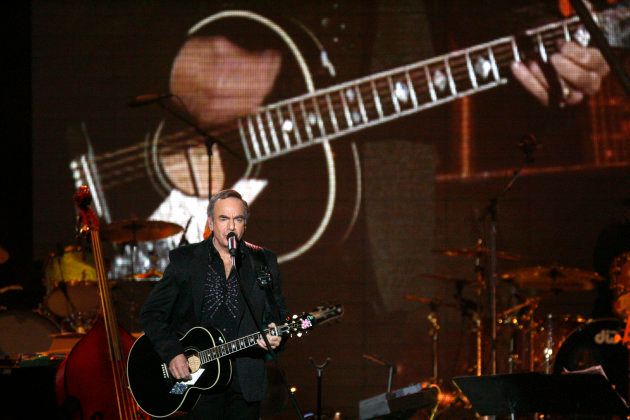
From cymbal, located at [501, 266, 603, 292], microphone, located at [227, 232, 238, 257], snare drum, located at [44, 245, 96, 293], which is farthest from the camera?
snare drum, located at [44, 245, 96, 293]

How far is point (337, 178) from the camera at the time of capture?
8.84m

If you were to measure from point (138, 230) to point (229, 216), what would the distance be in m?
3.51

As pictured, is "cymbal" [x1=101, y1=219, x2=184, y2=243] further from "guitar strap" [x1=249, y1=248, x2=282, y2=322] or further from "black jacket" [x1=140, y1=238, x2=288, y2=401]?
"guitar strap" [x1=249, y1=248, x2=282, y2=322]

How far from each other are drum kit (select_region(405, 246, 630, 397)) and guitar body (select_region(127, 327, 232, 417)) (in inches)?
138

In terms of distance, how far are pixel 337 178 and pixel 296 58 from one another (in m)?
1.23

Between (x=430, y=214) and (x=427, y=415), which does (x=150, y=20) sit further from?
(x=427, y=415)

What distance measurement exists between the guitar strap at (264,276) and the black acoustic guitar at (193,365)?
19cm

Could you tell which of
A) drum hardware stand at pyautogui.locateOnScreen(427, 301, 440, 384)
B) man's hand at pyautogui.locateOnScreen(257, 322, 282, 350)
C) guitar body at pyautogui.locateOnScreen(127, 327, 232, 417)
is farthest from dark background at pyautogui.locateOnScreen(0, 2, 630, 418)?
man's hand at pyautogui.locateOnScreen(257, 322, 282, 350)

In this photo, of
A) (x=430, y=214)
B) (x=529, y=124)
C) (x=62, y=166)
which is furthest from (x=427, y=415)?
(x=62, y=166)

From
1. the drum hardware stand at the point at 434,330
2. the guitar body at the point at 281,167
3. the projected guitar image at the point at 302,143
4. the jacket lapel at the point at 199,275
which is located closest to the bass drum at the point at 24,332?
the projected guitar image at the point at 302,143

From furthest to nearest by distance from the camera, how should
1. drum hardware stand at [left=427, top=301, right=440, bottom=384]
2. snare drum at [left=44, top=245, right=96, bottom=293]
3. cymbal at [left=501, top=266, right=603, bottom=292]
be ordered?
drum hardware stand at [left=427, top=301, right=440, bottom=384] → snare drum at [left=44, top=245, right=96, bottom=293] → cymbal at [left=501, top=266, right=603, bottom=292]

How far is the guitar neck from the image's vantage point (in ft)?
14.6

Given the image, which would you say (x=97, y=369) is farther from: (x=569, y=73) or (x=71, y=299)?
(x=569, y=73)

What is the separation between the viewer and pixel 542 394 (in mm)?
5066
